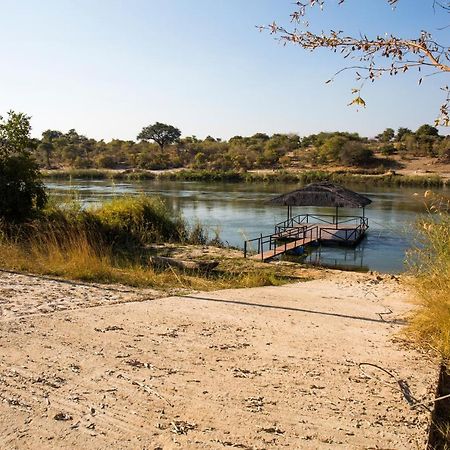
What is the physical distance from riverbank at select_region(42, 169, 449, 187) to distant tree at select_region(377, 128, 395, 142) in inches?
1057

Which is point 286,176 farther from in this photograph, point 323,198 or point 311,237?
point 311,237

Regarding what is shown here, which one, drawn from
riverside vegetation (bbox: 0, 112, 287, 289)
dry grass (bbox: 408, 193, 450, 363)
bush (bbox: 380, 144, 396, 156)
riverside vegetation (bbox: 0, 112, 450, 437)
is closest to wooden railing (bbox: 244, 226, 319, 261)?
riverside vegetation (bbox: 0, 112, 287, 289)

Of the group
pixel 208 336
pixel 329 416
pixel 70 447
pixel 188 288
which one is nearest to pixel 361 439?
pixel 329 416

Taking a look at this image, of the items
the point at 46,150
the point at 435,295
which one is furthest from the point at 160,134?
the point at 435,295

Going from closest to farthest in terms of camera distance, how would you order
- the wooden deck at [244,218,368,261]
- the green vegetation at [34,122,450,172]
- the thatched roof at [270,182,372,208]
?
the wooden deck at [244,218,368,261], the thatched roof at [270,182,372,208], the green vegetation at [34,122,450,172]

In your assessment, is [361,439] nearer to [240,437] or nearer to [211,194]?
[240,437]

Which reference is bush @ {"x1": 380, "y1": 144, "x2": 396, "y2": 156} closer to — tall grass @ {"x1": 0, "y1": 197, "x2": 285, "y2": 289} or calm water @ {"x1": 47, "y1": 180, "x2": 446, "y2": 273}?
calm water @ {"x1": 47, "y1": 180, "x2": 446, "y2": 273}

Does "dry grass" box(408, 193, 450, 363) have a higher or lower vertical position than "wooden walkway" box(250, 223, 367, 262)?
higher

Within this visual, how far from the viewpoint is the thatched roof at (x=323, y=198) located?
80.7 feet

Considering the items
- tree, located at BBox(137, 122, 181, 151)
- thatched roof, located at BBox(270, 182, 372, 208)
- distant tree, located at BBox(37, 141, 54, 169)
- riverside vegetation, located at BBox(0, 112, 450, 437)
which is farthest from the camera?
tree, located at BBox(137, 122, 181, 151)

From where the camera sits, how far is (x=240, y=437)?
12.1 feet

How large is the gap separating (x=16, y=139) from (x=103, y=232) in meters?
3.84

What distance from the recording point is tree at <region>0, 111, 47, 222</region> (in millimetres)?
14359

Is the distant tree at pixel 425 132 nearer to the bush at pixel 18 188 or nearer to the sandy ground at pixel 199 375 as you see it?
the bush at pixel 18 188
